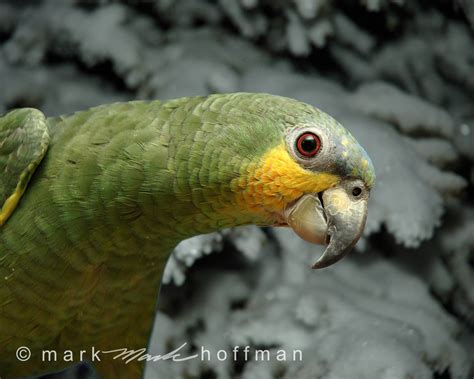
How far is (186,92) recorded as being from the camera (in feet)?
8.40

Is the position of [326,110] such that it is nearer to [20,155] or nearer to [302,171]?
[302,171]

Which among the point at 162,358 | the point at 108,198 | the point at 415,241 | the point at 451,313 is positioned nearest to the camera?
the point at 108,198

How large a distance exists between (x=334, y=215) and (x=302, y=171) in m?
0.11

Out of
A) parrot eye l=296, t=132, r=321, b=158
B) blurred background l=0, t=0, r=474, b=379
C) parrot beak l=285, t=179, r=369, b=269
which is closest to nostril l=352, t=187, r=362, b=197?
parrot beak l=285, t=179, r=369, b=269

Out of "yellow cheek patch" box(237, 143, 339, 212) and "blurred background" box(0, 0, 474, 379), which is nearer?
"yellow cheek patch" box(237, 143, 339, 212)

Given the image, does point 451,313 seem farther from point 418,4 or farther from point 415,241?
point 418,4

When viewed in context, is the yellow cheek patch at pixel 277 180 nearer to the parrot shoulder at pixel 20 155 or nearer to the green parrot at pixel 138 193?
the green parrot at pixel 138 193

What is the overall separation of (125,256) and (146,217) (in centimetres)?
14

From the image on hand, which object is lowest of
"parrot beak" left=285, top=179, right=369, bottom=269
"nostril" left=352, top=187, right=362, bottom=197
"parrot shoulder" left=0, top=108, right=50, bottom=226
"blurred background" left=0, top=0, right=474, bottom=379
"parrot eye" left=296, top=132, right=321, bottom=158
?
"blurred background" left=0, top=0, right=474, bottom=379

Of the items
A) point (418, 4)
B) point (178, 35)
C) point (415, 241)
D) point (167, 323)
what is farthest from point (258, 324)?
point (418, 4)

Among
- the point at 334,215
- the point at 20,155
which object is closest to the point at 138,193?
the point at 20,155

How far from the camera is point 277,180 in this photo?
58.8 inches

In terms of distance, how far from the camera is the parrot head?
58.8 inches

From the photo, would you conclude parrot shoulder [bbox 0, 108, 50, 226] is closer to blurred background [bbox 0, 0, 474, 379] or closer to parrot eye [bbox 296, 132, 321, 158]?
parrot eye [bbox 296, 132, 321, 158]
